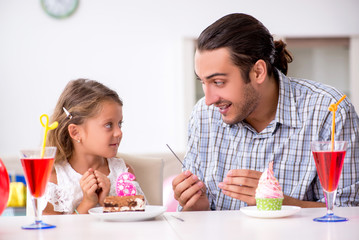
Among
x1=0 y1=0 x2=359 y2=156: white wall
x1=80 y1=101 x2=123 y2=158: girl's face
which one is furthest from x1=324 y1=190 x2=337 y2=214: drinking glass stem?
x1=0 y1=0 x2=359 y2=156: white wall

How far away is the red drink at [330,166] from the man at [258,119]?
22.1 inches

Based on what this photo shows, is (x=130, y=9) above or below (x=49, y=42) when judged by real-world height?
above

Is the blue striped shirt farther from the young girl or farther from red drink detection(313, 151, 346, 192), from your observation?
red drink detection(313, 151, 346, 192)

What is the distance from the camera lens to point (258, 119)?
2199 millimetres

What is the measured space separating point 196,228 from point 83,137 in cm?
121

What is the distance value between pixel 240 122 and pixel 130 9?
12.4 feet

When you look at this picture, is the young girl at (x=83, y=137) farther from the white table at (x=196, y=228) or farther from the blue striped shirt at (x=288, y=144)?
the white table at (x=196, y=228)

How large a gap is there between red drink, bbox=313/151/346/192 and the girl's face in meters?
1.17

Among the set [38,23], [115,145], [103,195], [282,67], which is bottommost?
[103,195]

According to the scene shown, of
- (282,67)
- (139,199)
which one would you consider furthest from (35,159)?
(282,67)

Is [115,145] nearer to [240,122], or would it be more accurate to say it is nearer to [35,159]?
[240,122]

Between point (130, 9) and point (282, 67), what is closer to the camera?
point (282, 67)

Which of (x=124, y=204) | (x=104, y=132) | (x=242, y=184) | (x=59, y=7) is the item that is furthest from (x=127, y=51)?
(x=124, y=204)

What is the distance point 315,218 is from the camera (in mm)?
1363
